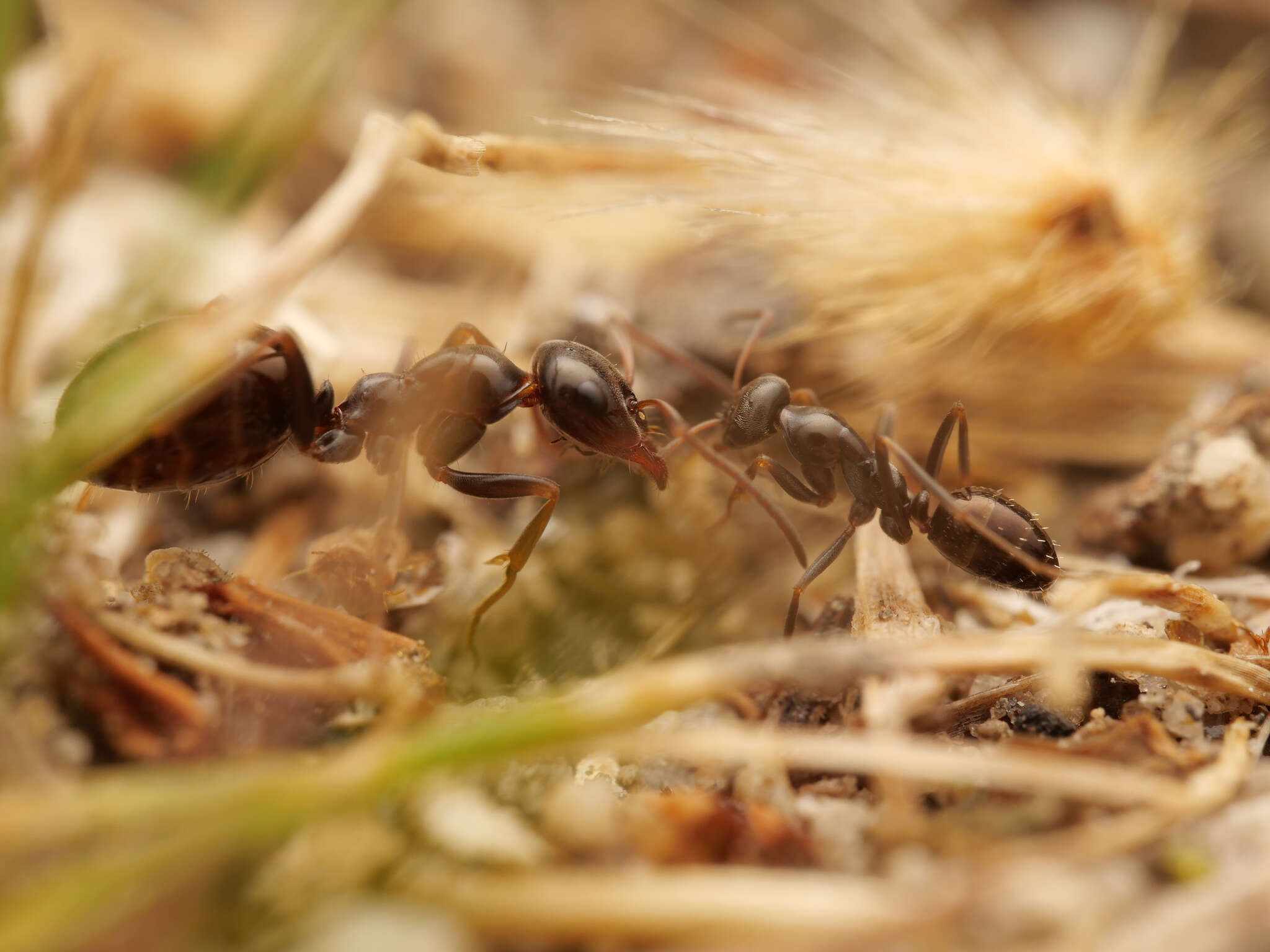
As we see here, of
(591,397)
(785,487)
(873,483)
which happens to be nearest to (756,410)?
(785,487)

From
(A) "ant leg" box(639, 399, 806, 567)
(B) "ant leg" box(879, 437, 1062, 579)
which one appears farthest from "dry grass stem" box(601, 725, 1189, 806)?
(A) "ant leg" box(639, 399, 806, 567)

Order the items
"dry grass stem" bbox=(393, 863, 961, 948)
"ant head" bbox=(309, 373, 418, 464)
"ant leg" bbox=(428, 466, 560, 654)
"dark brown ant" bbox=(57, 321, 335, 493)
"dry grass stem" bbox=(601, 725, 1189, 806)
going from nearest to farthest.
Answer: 1. "dry grass stem" bbox=(393, 863, 961, 948)
2. "dry grass stem" bbox=(601, 725, 1189, 806)
3. "dark brown ant" bbox=(57, 321, 335, 493)
4. "ant leg" bbox=(428, 466, 560, 654)
5. "ant head" bbox=(309, 373, 418, 464)

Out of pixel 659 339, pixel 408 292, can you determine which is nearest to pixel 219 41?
pixel 408 292

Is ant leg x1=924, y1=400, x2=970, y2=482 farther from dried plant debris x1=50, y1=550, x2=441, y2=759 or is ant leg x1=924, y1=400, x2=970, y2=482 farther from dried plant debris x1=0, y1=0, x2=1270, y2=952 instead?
dried plant debris x1=50, y1=550, x2=441, y2=759

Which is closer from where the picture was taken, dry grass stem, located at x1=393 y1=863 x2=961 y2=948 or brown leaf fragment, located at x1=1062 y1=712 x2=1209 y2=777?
dry grass stem, located at x1=393 y1=863 x2=961 y2=948

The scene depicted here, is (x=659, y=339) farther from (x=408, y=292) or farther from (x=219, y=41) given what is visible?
(x=219, y=41)

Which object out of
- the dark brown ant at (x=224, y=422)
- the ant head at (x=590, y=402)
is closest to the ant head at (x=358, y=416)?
the dark brown ant at (x=224, y=422)
